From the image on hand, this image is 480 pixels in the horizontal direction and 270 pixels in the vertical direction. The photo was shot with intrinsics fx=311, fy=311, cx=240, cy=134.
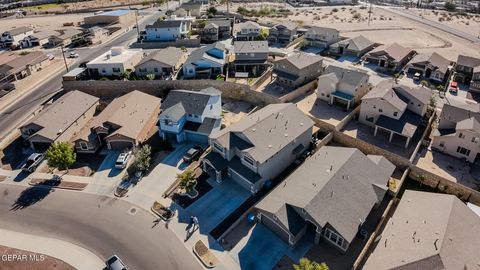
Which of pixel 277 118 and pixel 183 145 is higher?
pixel 277 118

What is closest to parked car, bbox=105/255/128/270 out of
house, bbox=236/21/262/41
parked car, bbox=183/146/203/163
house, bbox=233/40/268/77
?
parked car, bbox=183/146/203/163

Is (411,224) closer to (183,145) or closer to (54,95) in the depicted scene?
(183,145)

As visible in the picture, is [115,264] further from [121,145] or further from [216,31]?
[216,31]

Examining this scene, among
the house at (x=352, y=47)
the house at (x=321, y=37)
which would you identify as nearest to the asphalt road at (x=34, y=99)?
the house at (x=321, y=37)

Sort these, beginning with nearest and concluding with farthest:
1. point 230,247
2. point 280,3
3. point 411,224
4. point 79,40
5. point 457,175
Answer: point 411,224
point 230,247
point 457,175
point 79,40
point 280,3

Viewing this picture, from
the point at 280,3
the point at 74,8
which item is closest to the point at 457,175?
the point at 280,3

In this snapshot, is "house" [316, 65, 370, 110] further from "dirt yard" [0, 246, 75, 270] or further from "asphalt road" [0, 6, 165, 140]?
"asphalt road" [0, 6, 165, 140]

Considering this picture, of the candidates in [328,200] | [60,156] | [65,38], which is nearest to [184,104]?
[60,156]

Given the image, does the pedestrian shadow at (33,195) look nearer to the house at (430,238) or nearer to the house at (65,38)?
A: the house at (430,238)
